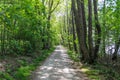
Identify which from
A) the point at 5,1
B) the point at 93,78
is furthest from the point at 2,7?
the point at 93,78

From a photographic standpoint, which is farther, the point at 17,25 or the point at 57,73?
the point at 17,25

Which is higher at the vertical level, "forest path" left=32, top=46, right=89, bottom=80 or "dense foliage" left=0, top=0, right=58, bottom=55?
"dense foliage" left=0, top=0, right=58, bottom=55

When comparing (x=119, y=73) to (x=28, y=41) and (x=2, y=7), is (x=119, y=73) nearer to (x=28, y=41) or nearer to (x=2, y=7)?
(x=2, y=7)

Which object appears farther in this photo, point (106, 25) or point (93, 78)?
point (106, 25)

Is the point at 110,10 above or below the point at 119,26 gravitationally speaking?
above

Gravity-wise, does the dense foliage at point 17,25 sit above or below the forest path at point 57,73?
above

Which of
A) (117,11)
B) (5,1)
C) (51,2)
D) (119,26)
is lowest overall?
(119,26)

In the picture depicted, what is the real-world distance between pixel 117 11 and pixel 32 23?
33.3ft

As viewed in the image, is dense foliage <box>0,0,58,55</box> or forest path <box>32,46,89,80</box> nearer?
forest path <box>32,46,89,80</box>

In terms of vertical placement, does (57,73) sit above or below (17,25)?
below

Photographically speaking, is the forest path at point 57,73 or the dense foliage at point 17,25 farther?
the dense foliage at point 17,25

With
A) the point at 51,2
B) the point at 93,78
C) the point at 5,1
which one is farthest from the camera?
the point at 51,2

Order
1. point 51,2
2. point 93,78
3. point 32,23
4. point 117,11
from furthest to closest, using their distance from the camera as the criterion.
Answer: point 51,2 → point 32,23 → point 117,11 → point 93,78

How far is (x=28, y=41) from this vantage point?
74.0 ft
